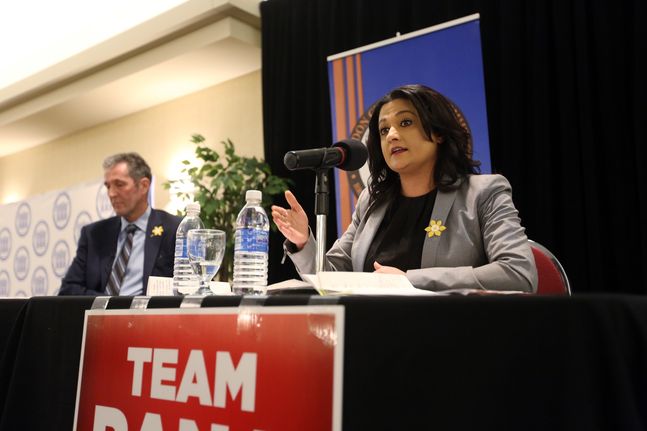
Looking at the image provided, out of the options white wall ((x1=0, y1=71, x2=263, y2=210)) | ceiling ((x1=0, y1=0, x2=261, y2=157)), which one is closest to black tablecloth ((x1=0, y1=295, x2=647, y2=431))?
ceiling ((x1=0, y1=0, x2=261, y2=157))

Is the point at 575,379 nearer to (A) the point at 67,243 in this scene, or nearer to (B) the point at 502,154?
(B) the point at 502,154

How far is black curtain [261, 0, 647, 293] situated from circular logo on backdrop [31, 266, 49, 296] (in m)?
4.61

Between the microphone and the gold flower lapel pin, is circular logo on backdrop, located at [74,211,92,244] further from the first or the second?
the microphone

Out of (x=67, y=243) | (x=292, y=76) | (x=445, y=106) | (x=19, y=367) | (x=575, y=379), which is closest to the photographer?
(x=575, y=379)

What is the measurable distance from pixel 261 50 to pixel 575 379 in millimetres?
4380

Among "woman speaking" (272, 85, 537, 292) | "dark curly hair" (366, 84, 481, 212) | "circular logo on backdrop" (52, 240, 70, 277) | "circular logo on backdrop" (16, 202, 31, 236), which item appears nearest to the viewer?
"woman speaking" (272, 85, 537, 292)

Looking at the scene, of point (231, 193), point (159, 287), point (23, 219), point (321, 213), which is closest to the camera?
point (321, 213)

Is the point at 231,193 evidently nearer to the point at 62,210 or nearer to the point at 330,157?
the point at 62,210

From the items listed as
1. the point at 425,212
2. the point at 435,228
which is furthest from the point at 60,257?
the point at 435,228

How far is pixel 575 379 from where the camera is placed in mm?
612

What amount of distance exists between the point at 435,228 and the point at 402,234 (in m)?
0.14

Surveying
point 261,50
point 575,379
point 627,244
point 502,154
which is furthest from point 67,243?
point 575,379

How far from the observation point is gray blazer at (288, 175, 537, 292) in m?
1.42

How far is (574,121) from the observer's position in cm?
304
